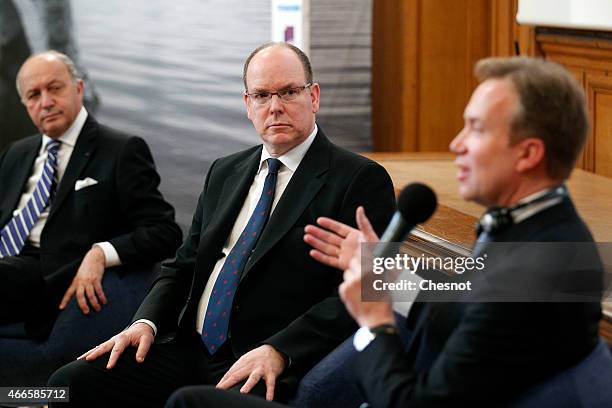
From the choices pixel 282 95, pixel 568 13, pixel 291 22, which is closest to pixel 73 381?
pixel 282 95

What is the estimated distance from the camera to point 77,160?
400 cm

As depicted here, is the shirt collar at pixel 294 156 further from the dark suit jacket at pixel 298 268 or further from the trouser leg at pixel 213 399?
the trouser leg at pixel 213 399

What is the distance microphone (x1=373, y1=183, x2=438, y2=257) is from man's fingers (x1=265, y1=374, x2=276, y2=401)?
81cm

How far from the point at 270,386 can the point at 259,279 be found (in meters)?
0.38

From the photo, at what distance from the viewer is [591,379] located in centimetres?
181

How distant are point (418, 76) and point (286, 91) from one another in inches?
111

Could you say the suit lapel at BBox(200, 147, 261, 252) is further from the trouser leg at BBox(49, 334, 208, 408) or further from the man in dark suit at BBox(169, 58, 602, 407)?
the man in dark suit at BBox(169, 58, 602, 407)

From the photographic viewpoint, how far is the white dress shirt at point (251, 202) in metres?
2.94

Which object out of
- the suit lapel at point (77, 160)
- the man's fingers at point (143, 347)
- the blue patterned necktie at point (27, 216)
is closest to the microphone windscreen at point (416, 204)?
the man's fingers at point (143, 347)

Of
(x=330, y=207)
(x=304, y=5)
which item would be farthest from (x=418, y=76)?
(x=330, y=207)

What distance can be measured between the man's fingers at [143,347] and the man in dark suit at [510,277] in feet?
3.56

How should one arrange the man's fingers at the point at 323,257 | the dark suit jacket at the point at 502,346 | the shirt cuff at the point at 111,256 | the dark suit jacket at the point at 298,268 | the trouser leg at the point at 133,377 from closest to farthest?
1. the dark suit jacket at the point at 502,346
2. the man's fingers at the point at 323,257
3. the dark suit jacket at the point at 298,268
4. the trouser leg at the point at 133,377
5. the shirt cuff at the point at 111,256

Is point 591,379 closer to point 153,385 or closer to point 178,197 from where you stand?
point 153,385

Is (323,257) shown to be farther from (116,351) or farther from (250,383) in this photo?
(116,351)
